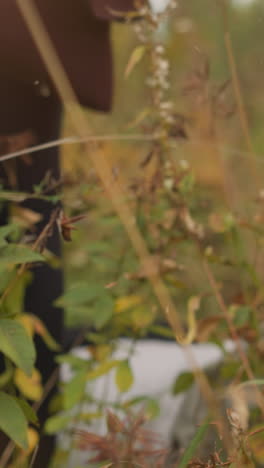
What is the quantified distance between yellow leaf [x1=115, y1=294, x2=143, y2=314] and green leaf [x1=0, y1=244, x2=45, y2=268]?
1.03 feet

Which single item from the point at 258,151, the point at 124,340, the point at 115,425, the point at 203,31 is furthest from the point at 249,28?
the point at 115,425

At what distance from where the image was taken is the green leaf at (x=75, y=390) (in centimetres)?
77

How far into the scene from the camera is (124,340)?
4.57 feet

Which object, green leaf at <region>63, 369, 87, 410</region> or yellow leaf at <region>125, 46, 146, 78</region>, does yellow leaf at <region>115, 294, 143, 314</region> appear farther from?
yellow leaf at <region>125, 46, 146, 78</region>

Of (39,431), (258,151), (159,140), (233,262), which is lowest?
(258,151)

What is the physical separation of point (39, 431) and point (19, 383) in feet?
0.28

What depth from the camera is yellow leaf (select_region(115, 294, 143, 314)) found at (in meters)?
0.81

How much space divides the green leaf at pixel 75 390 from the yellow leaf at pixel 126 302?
10 cm

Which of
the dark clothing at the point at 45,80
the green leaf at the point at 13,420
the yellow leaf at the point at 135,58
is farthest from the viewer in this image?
the dark clothing at the point at 45,80

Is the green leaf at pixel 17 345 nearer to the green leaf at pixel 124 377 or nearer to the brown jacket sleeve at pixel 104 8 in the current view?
the green leaf at pixel 124 377

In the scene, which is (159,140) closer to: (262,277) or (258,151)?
(262,277)

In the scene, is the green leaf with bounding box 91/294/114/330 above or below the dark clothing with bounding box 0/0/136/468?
below

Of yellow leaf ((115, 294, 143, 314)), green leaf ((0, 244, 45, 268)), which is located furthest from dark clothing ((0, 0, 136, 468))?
green leaf ((0, 244, 45, 268))

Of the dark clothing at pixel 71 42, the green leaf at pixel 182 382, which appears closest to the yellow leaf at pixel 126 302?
the green leaf at pixel 182 382
